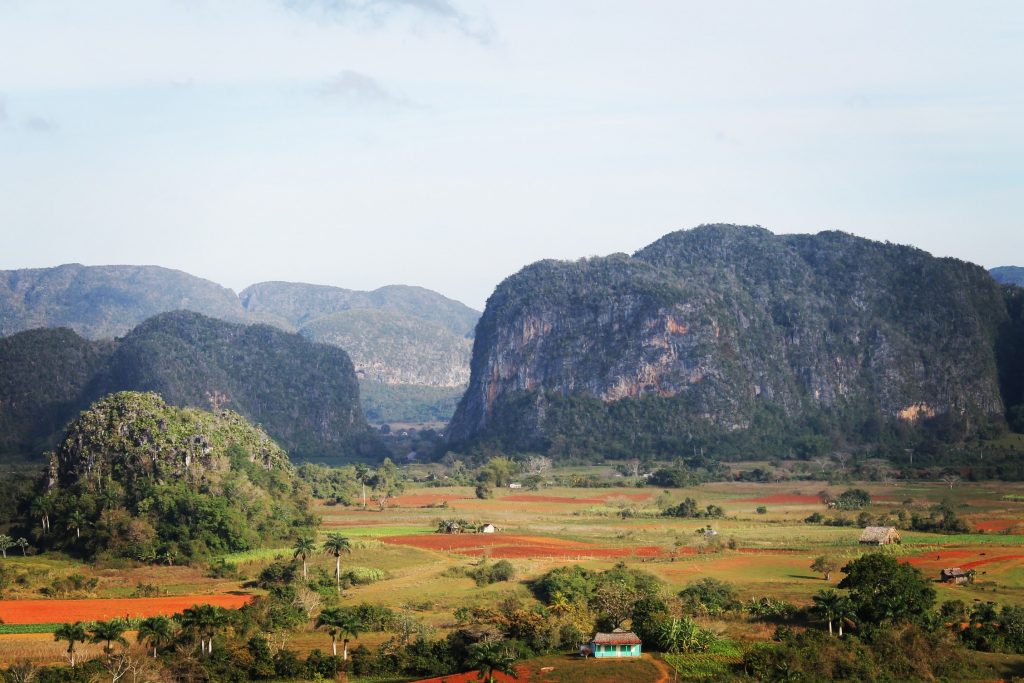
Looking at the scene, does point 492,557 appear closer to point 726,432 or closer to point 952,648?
point 952,648

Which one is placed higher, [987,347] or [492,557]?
[987,347]

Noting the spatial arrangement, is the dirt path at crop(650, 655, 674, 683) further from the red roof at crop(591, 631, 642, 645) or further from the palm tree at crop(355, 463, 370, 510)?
the palm tree at crop(355, 463, 370, 510)

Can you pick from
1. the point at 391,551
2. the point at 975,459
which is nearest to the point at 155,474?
the point at 391,551

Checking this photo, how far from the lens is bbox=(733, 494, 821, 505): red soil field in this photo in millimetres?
114938

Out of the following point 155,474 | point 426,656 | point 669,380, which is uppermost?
point 669,380

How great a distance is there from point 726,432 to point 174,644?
131 m

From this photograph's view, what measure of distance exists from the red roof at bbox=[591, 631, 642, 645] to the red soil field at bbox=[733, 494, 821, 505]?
62.6m

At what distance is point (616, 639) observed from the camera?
5416 cm

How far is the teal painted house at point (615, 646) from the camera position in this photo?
177ft

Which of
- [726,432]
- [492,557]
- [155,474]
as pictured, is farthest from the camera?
[726,432]

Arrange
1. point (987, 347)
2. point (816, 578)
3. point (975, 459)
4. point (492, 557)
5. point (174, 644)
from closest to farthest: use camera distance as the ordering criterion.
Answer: point (174, 644), point (816, 578), point (492, 557), point (975, 459), point (987, 347)

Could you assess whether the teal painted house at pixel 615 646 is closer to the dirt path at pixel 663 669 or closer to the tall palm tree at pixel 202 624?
the dirt path at pixel 663 669

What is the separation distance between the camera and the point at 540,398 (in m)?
187

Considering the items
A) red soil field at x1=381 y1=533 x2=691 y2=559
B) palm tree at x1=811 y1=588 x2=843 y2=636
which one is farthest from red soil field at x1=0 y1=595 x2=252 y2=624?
palm tree at x1=811 y1=588 x2=843 y2=636
